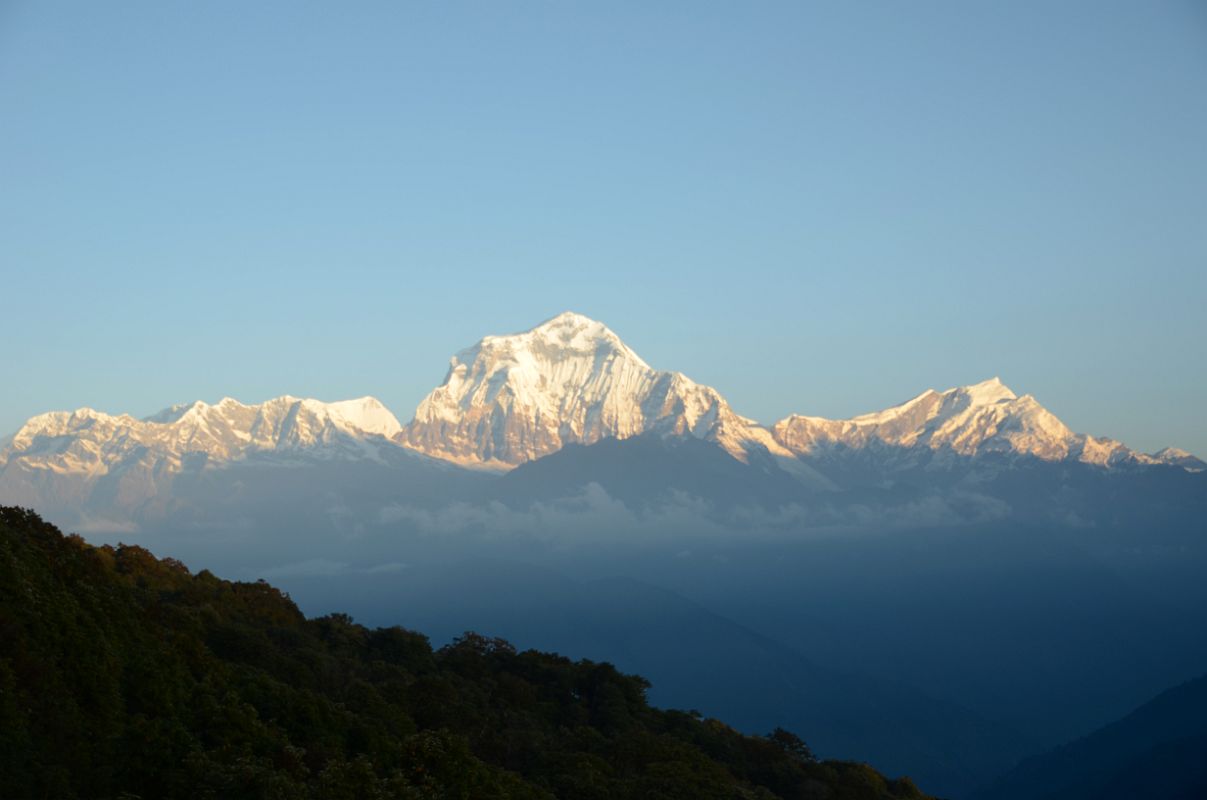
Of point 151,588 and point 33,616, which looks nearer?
point 33,616

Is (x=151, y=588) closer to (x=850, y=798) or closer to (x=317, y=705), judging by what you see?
(x=317, y=705)

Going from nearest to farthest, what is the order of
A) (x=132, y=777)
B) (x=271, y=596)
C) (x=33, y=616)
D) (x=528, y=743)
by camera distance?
(x=132, y=777), (x=33, y=616), (x=528, y=743), (x=271, y=596)

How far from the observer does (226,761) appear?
62.3 meters

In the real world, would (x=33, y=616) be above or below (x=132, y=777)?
above

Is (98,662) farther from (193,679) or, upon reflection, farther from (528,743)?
(528,743)

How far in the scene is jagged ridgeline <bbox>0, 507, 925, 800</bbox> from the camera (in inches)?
2349

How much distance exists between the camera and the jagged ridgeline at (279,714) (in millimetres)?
59656

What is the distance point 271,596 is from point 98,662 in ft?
210

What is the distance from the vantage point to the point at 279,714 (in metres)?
75.5

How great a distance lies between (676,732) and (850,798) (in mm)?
18857

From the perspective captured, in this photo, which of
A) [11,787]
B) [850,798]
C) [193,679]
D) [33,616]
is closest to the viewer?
[11,787]

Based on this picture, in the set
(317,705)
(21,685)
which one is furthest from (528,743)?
(21,685)

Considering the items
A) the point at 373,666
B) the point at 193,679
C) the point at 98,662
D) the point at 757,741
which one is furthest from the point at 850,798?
the point at 98,662

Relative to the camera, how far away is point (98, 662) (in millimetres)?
67250
